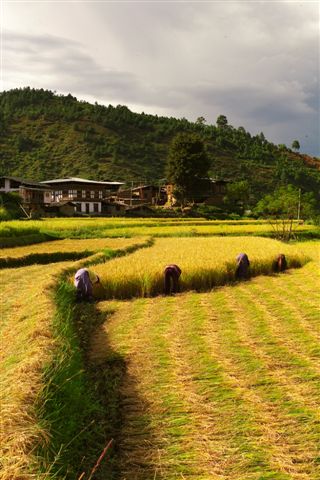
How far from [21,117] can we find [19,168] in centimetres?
2341

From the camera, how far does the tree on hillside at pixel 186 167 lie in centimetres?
5341

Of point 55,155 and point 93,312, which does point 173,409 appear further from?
point 55,155

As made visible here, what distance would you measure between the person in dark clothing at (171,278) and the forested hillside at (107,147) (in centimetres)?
6328

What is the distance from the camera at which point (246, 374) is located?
214 inches

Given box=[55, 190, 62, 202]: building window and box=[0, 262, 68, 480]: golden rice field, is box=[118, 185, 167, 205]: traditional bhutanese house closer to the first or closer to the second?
box=[55, 190, 62, 202]: building window

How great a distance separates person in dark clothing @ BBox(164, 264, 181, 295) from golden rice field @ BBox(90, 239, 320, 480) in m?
1.41

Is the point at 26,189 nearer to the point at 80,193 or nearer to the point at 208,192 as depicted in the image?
the point at 80,193

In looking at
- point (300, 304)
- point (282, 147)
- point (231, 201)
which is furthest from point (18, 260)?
point (282, 147)

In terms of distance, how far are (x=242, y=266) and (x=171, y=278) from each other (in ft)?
8.66

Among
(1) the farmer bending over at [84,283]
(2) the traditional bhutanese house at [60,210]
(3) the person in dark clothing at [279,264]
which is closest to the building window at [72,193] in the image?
(2) the traditional bhutanese house at [60,210]

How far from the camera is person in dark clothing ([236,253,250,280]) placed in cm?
1226

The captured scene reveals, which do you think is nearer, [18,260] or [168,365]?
[168,365]

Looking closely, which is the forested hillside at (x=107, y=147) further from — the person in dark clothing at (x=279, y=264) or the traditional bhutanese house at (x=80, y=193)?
the person in dark clothing at (x=279, y=264)

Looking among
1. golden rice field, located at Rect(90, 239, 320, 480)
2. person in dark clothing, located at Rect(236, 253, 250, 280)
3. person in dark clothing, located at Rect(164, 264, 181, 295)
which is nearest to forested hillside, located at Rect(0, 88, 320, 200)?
person in dark clothing, located at Rect(236, 253, 250, 280)
